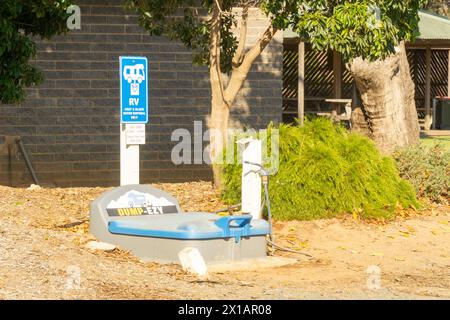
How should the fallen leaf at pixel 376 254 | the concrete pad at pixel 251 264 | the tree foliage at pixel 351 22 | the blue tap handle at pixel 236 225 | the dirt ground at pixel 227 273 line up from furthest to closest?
the tree foliage at pixel 351 22 → the fallen leaf at pixel 376 254 → the blue tap handle at pixel 236 225 → the concrete pad at pixel 251 264 → the dirt ground at pixel 227 273

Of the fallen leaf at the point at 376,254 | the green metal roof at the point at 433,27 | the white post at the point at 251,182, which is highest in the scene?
the green metal roof at the point at 433,27

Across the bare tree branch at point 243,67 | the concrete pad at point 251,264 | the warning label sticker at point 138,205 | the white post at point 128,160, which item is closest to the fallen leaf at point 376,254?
the concrete pad at point 251,264

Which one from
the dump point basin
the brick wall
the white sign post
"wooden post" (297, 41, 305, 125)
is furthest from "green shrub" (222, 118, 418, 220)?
"wooden post" (297, 41, 305, 125)

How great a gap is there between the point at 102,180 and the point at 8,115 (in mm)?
2076

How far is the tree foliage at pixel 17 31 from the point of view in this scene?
15.1 m

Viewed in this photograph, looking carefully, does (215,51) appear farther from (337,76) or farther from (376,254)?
(337,76)

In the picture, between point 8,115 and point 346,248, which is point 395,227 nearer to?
point 346,248

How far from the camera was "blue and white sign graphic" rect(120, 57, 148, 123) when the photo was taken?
12828 mm

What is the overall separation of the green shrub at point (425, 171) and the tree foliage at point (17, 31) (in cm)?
560

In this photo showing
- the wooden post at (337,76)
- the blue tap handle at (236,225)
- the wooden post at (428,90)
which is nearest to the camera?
the blue tap handle at (236,225)

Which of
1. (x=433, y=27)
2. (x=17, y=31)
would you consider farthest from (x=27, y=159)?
(x=433, y=27)

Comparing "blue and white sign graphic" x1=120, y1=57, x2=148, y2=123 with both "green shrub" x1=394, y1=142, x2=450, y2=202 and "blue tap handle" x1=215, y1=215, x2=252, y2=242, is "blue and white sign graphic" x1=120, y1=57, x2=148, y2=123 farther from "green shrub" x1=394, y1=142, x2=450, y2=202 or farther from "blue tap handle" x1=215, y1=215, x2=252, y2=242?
"green shrub" x1=394, y1=142, x2=450, y2=202

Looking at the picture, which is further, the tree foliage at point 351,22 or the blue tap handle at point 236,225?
the tree foliage at point 351,22

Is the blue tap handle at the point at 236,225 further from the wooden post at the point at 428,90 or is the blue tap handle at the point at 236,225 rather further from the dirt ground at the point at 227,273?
the wooden post at the point at 428,90
